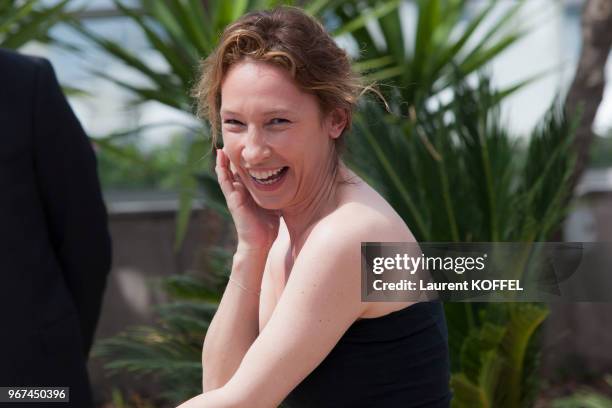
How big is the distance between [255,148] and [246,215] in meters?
0.28

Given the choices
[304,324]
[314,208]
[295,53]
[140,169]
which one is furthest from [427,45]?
[304,324]

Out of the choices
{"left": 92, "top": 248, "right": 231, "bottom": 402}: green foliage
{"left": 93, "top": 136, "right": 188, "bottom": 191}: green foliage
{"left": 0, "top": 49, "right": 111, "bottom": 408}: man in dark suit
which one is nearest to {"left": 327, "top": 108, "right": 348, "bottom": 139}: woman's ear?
{"left": 0, "top": 49, "right": 111, "bottom": 408}: man in dark suit

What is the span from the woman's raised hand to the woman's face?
0.14m

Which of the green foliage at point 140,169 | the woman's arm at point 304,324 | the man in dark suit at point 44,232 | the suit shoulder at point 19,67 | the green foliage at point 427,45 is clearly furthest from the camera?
the green foliage at point 140,169

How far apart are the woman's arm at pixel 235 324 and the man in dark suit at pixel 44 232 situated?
2.41ft

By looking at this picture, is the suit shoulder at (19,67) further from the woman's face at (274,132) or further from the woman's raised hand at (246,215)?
the woman's face at (274,132)

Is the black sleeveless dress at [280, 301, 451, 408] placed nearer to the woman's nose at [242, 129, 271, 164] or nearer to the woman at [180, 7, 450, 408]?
the woman at [180, 7, 450, 408]

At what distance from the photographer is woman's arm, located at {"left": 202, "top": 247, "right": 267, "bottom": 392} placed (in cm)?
173

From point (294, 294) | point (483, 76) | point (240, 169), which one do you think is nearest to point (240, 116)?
point (240, 169)

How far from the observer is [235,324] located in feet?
5.74

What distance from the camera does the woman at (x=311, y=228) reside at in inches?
57.4

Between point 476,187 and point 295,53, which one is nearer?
point 295,53

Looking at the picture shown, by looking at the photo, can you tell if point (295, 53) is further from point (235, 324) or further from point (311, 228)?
point (235, 324)

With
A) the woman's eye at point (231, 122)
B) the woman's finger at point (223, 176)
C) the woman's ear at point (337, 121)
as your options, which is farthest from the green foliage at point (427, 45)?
the woman's eye at point (231, 122)
